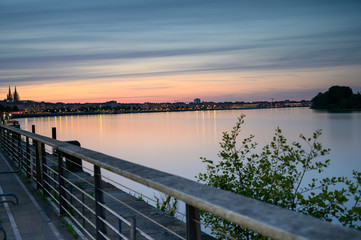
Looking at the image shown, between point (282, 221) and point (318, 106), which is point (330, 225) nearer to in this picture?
point (282, 221)

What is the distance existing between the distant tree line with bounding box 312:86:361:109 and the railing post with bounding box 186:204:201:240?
569ft

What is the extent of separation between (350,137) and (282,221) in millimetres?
64342

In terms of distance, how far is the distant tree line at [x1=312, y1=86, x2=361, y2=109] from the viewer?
16112 cm

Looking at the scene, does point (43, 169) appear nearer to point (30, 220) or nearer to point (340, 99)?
point (30, 220)

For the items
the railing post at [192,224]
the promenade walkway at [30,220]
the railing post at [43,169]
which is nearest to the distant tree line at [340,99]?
the railing post at [43,169]

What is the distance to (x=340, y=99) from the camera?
16950 cm

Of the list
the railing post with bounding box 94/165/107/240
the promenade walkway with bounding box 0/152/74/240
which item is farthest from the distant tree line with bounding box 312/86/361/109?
the railing post with bounding box 94/165/107/240

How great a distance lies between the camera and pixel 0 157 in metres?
13.5

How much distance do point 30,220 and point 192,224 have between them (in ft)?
14.9

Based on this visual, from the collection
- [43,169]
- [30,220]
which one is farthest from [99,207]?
[43,169]

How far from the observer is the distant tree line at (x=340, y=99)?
16112 centimetres

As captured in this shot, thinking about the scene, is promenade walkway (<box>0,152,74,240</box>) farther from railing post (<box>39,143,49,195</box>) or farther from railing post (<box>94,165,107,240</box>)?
railing post (<box>94,165,107,240</box>)

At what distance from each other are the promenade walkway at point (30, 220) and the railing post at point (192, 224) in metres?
3.37

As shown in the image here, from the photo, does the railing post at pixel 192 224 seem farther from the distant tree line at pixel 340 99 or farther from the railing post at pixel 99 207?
the distant tree line at pixel 340 99
